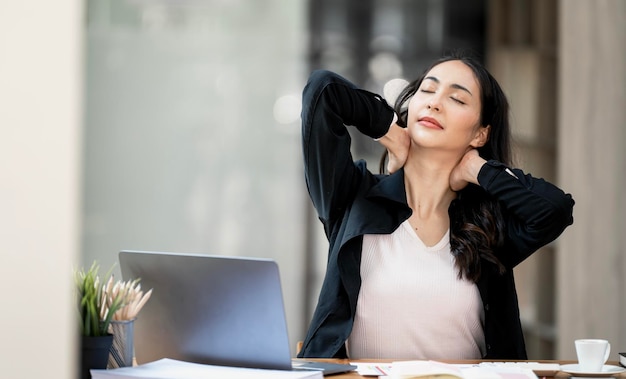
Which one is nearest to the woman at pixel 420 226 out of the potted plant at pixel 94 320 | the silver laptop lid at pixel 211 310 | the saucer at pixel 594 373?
the saucer at pixel 594 373

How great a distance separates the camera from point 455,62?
2.43m

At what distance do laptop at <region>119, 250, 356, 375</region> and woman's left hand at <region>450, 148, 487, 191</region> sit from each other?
2.53 ft

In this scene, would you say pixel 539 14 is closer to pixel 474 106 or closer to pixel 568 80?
pixel 568 80

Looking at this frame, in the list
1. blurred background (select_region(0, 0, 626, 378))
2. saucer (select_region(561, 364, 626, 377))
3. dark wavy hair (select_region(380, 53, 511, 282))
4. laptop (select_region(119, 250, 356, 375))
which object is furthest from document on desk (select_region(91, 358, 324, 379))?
blurred background (select_region(0, 0, 626, 378))

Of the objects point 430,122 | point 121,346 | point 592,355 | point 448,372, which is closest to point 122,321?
point 121,346

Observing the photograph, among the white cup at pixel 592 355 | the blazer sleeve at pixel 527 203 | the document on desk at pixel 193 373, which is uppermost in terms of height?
the blazer sleeve at pixel 527 203

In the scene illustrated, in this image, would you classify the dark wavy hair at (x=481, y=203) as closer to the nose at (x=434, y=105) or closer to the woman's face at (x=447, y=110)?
the woman's face at (x=447, y=110)

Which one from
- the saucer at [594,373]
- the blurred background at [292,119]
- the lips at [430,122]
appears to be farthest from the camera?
the blurred background at [292,119]

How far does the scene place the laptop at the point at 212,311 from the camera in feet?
5.10

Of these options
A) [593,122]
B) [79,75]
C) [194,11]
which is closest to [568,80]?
[593,122]

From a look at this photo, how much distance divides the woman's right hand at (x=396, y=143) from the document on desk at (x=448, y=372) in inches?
30.8

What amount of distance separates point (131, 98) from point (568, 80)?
2074mm

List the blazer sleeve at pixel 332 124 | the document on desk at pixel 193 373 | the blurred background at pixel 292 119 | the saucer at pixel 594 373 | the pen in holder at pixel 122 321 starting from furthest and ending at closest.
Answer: the blurred background at pixel 292 119
the blazer sleeve at pixel 332 124
the saucer at pixel 594 373
the pen in holder at pixel 122 321
the document on desk at pixel 193 373

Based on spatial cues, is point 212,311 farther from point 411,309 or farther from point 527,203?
point 527,203
